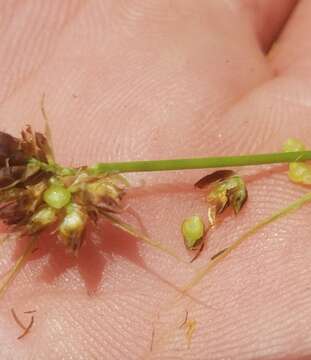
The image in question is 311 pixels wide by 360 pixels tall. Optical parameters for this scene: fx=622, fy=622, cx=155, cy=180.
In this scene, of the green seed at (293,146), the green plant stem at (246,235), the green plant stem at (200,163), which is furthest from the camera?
the green seed at (293,146)

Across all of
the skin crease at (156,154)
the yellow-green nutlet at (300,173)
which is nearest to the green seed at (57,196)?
the skin crease at (156,154)

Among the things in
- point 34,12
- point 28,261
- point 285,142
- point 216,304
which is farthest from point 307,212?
point 34,12

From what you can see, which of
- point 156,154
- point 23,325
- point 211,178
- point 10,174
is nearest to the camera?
point 10,174

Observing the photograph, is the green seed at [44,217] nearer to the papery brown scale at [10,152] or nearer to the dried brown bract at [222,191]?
the papery brown scale at [10,152]

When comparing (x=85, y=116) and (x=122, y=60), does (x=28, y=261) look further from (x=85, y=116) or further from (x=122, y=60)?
(x=122, y=60)

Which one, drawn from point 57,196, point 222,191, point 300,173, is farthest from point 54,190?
point 300,173

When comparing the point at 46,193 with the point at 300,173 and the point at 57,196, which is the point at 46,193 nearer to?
the point at 57,196
